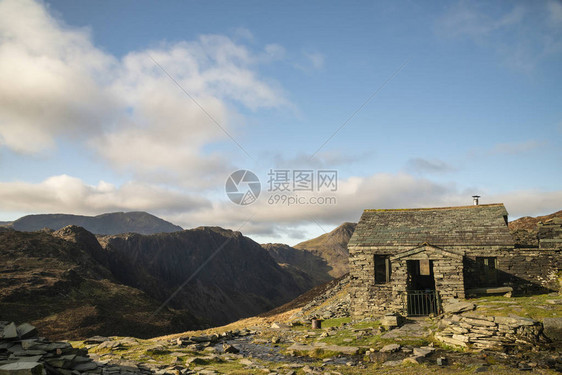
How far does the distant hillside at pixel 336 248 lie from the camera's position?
168 meters

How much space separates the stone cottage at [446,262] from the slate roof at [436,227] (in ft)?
0.18

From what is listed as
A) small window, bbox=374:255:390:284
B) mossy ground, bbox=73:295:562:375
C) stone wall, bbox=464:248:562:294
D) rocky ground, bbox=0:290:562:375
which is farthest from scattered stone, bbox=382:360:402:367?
stone wall, bbox=464:248:562:294

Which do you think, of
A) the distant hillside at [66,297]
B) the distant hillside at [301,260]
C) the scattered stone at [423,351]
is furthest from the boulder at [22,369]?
the distant hillside at [301,260]

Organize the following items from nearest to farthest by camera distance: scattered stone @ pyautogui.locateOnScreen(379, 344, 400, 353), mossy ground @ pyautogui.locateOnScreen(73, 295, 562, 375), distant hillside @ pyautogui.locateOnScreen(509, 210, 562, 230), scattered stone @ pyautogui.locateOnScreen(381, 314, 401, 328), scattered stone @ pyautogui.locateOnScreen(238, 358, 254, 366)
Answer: mossy ground @ pyautogui.locateOnScreen(73, 295, 562, 375)
scattered stone @ pyautogui.locateOnScreen(238, 358, 254, 366)
scattered stone @ pyautogui.locateOnScreen(379, 344, 400, 353)
scattered stone @ pyautogui.locateOnScreen(381, 314, 401, 328)
distant hillside @ pyautogui.locateOnScreen(509, 210, 562, 230)

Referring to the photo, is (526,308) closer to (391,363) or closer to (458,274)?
(458,274)

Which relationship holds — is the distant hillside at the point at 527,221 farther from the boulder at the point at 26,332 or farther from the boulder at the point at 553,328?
the boulder at the point at 26,332

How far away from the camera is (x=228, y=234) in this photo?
139 metres

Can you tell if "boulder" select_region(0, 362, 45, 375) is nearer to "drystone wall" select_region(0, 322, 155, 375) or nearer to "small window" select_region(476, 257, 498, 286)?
"drystone wall" select_region(0, 322, 155, 375)

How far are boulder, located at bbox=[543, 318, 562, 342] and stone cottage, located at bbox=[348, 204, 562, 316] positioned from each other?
749cm

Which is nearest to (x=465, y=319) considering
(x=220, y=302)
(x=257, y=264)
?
(x=220, y=302)

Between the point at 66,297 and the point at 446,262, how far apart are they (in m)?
45.2

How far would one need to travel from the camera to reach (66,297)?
44719 millimetres

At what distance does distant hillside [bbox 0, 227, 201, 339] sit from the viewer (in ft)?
128

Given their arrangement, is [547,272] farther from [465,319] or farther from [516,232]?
[516,232]
